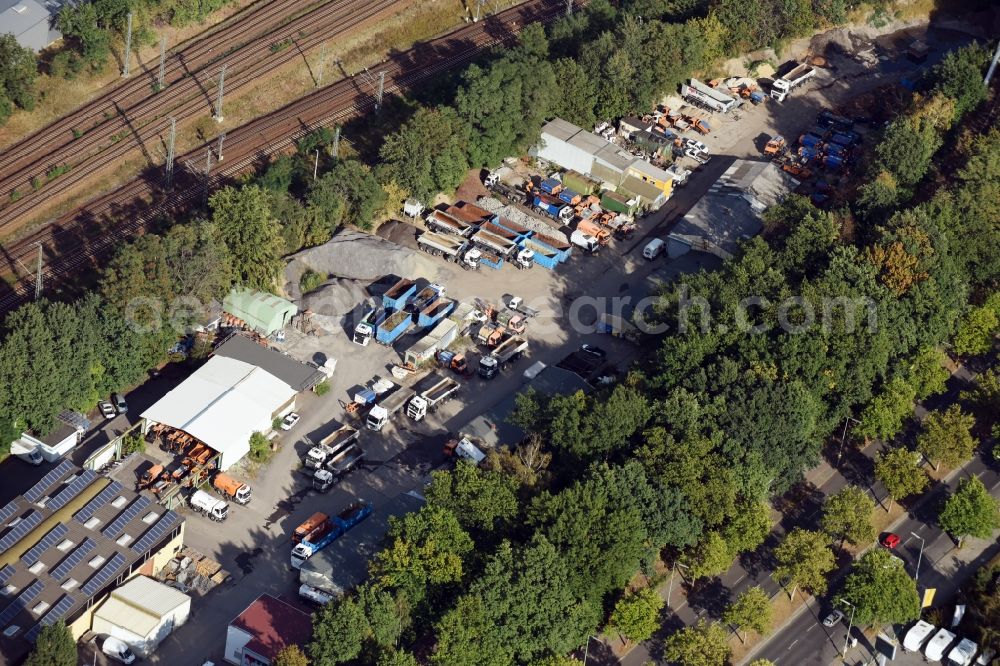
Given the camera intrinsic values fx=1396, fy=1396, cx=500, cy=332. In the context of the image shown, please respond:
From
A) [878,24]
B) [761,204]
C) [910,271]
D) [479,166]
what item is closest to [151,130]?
[479,166]

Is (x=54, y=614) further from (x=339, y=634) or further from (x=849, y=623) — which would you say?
(x=849, y=623)

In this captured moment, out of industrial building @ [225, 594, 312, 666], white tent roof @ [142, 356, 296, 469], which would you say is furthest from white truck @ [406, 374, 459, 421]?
industrial building @ [225, 594, 312, 666]

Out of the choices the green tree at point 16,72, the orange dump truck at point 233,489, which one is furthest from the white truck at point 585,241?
the green tree at point 16,72

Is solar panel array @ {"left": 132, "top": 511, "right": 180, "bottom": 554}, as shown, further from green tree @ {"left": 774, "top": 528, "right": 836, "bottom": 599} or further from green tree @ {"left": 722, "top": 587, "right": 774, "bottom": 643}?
green tree @ {"left": 774, "top": 528, "right": 836, "bottom": 599}

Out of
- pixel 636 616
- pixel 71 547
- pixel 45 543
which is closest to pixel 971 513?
pixel 636 616

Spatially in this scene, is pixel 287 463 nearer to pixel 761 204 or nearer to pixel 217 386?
pixel 217 386
